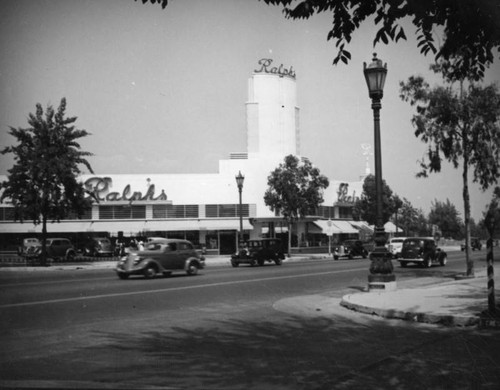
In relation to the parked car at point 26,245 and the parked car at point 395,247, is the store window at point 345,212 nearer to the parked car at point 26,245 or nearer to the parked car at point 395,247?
the parked car at point 395,247

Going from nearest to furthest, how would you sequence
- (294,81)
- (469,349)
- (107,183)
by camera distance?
(469,349) < (107,183) < (294,81)

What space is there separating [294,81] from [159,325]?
58.3m

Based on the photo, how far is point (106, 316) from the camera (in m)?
10.7

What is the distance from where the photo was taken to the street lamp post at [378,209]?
14655mm

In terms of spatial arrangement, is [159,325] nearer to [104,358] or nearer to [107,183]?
[104,358]

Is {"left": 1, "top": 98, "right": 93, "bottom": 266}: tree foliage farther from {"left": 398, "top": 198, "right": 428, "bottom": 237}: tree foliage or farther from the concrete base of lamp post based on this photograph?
{"left": 398, "top": 198, "right": 428, "bottom": 237}: tree foliage

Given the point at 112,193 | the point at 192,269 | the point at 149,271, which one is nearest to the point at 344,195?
the point at 112,193

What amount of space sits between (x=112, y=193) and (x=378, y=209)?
39.9 m

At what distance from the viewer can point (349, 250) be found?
1617 inches

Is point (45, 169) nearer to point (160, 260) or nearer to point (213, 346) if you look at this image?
point (160, 260)

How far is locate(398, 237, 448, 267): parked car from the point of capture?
28188 mm

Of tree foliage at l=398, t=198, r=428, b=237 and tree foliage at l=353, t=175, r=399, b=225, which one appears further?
tree foliage at l=398, t=198, r=428, b=237

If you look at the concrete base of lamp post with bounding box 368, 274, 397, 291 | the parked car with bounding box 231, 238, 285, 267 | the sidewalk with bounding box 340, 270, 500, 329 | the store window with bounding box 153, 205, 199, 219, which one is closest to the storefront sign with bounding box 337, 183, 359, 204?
the store window with bounding box 153, 205, 199, 219

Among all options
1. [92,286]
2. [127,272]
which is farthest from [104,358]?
[127,272]
